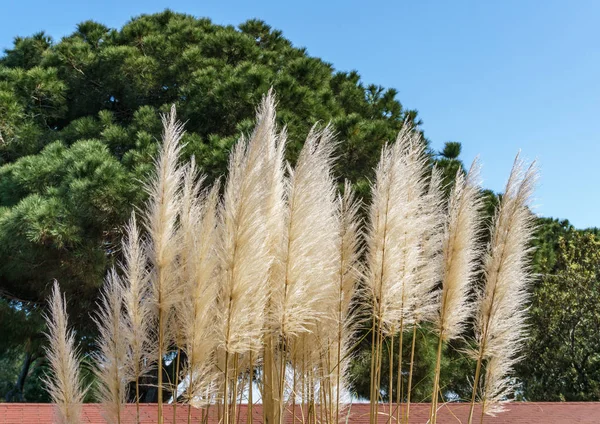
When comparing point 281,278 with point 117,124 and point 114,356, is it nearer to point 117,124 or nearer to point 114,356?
point 114,356

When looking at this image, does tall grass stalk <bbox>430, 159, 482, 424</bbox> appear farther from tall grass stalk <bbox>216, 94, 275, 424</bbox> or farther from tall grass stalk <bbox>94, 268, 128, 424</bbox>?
tall grass stalk <bbox>94, 268, 128, 424</bbox>

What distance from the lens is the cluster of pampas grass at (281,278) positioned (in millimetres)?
2324

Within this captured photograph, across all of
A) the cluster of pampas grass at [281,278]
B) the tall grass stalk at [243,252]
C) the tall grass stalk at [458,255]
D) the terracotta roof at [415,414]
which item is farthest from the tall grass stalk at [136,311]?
the terracotta roof at [415,414]

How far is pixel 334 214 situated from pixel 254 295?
0.67 m

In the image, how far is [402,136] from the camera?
2738mm

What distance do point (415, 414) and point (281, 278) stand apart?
4459 millimetres

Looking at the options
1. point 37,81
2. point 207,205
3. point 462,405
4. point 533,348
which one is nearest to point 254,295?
point 207,205

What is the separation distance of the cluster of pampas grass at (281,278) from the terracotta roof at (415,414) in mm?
2284

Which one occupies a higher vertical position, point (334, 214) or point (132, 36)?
point (132, 36)

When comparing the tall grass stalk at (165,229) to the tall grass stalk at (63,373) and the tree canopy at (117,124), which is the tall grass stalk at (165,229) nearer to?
the tall grass stalk at (63,373)

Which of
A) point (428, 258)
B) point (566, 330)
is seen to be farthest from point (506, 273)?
point (566, 330)

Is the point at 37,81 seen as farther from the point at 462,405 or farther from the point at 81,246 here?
the point at 462,405

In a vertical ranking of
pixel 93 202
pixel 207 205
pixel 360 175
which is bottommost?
pixel 207 205

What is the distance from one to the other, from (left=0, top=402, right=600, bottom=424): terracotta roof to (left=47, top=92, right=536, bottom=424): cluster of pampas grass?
7.49 feet
